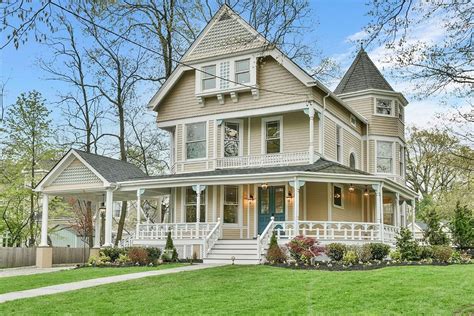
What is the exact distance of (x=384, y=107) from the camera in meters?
26.8

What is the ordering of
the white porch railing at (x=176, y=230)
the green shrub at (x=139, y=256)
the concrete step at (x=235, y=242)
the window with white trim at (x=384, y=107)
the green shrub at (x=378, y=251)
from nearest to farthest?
the green shrub at (x=378, y=251)
the green shrub at (x=139, y=256)
the concrete step at (x=235, y=242)
the white porch railing at (x=176, y=230)
the window with white trim at (x=384, y=107)

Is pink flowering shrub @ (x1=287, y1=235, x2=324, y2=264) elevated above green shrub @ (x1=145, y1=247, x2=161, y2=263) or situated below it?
above

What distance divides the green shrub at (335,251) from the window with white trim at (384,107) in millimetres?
11036

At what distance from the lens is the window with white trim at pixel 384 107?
26641 millimetres

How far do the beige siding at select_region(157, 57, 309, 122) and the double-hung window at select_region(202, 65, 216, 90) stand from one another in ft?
1.70

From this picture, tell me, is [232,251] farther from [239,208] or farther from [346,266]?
[346,266]

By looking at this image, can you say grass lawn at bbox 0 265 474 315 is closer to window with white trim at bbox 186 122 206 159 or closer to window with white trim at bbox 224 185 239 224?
window with white trim at bbox 224 185 239 224

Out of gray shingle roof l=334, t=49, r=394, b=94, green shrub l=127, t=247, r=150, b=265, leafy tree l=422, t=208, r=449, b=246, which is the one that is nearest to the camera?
green shrub l=127, t=247, r=150, b=265

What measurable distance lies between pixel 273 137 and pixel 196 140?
3346 millimetres

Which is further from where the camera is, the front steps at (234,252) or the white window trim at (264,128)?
the white window trim at (264,128)

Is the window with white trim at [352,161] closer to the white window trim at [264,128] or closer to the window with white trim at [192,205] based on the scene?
the white window trim at [264,128]

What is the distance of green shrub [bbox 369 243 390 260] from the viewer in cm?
1764

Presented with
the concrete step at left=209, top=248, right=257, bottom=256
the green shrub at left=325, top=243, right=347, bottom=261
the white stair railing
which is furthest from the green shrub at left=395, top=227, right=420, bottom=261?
the white stair railing

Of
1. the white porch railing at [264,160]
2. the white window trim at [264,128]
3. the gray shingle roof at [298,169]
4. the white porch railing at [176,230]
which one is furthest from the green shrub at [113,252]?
the white window trim at [264,128]
